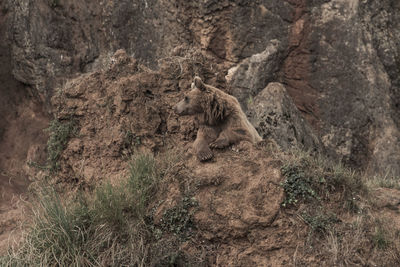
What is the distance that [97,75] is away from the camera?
6.98 m

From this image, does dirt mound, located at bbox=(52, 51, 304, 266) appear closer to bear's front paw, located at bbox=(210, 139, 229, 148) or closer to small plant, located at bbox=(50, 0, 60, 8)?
bear's front paw, located at bbox=(210, 139, 229, 148)

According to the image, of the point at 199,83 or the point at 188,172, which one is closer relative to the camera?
the point at 188,172

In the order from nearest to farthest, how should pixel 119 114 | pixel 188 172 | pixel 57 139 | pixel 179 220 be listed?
pixel 179 220 → pixel 188 172 → pixel 119 114 → pixel 57 139

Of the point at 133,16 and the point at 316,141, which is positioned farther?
the point at 133,16

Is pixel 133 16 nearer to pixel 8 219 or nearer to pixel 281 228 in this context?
pixel 8 219

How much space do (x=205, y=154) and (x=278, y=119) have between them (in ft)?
10.6

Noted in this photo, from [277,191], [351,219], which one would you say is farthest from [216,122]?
[351,219]

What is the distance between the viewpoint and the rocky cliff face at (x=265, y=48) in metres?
11.8

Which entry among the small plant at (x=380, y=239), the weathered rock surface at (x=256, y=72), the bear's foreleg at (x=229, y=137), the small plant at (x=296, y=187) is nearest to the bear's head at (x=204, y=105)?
the bear's foreleg at (x=229, y=137)

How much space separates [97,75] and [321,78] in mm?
7049

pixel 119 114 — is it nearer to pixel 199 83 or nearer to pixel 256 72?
pixel 199 83

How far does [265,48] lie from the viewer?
40.2ft

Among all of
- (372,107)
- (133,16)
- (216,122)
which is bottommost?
(372,107)

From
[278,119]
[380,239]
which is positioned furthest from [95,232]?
[278,119]
